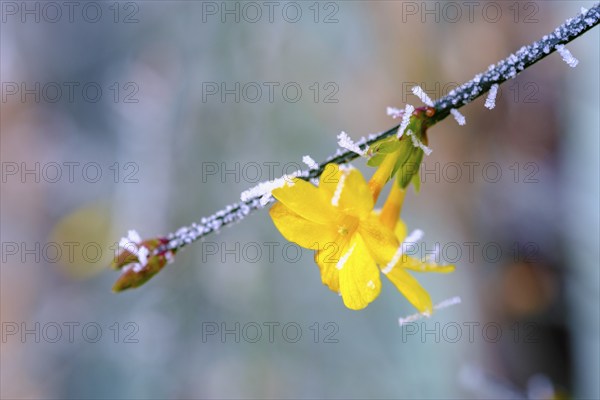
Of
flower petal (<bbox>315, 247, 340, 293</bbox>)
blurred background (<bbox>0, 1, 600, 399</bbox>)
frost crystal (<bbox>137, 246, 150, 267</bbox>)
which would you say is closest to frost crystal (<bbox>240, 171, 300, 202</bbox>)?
flower petal (<bbox>315, 247, 340, 293</bbox>)

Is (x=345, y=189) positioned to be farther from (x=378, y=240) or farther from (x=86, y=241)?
(x=86, y=241)

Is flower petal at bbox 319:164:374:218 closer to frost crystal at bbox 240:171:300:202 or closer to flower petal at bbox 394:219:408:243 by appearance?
frost crystal at bbox 240:171:300:202

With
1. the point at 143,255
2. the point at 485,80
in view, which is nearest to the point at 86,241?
the point at 143,255

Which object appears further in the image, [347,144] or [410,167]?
[410,167]

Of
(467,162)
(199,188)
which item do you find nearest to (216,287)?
(199,188)

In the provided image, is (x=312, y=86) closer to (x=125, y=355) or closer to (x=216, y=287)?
(x=216, y=287)

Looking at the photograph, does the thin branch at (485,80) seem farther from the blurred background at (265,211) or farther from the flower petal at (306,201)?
the blurred background at (265,211)
